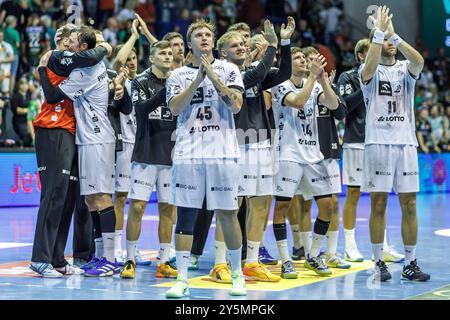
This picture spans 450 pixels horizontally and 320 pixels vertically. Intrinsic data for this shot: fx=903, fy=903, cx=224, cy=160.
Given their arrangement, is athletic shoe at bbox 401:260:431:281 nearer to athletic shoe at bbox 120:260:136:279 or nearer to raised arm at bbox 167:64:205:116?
athletic shoe at bbox 120:260:136:279

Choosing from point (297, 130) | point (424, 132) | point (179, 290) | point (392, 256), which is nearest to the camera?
point (179, 290)

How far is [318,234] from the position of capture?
10.4 m

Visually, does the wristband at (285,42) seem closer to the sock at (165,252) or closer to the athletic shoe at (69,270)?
the sock at (165,252)

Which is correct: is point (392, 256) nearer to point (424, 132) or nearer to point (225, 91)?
point (225, 91)

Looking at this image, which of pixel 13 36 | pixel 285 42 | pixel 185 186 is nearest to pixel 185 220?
pixel 185 186

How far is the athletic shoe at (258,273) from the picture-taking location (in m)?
9.55

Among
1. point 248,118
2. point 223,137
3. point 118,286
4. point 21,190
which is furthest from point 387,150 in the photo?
point 21,190

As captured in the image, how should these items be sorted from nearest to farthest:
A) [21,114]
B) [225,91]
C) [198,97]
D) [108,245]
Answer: [225,91]
[198,97]
[108,245]
[21,114]

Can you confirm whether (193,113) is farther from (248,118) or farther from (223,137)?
(248,118)

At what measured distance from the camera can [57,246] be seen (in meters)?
10.3

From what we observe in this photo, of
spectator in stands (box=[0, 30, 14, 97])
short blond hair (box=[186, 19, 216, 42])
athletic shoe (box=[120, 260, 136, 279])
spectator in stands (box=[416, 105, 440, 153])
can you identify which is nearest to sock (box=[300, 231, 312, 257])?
athletic shoe (box=[120, 260, 136, 279])

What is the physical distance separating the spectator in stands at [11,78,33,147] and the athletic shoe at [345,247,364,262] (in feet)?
32.5

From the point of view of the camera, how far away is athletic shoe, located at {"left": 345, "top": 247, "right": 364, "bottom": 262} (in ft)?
36.6

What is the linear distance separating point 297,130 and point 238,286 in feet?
8.17
